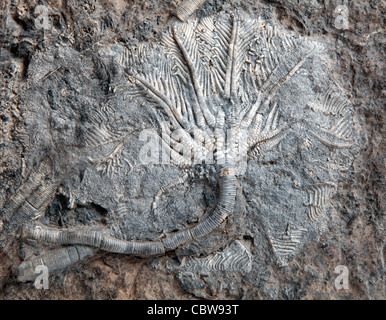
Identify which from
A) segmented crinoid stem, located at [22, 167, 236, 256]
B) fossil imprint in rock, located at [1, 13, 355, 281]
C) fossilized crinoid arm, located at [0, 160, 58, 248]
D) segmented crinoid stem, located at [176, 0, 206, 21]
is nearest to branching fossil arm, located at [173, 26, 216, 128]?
fossil imprint in rock, located at [1, 13, 355, 281]

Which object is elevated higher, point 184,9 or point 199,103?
point 184,9

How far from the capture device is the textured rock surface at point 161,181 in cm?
270

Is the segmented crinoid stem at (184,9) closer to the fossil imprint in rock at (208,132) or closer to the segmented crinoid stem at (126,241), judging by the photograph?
the fossil imprint in rock at (208,132)

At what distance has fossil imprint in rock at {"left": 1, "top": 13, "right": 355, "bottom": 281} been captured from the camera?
2682mm

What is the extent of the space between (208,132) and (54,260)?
46.7 inches

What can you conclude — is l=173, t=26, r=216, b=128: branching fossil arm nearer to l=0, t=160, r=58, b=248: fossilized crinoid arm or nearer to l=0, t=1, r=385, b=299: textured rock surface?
l=0, t=1, r=385, b=299: textured rock surface

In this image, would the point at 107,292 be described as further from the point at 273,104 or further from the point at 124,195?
the point at 273,104

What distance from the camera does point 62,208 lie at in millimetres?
2713

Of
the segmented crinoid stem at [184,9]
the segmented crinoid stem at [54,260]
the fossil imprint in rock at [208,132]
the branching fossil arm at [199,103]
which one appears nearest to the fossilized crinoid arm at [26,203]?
the fossil imprint in rock at [208,132]

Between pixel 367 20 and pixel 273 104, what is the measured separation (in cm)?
86

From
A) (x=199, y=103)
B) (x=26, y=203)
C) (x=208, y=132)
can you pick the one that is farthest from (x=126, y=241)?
(x=199, y=103)

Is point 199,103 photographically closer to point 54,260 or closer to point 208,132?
point 208,132

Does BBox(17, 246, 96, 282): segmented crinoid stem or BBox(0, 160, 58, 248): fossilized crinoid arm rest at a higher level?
BBox(0, 160, 58, 248): fossilized crinoid arm

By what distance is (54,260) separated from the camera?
2.71 metres
